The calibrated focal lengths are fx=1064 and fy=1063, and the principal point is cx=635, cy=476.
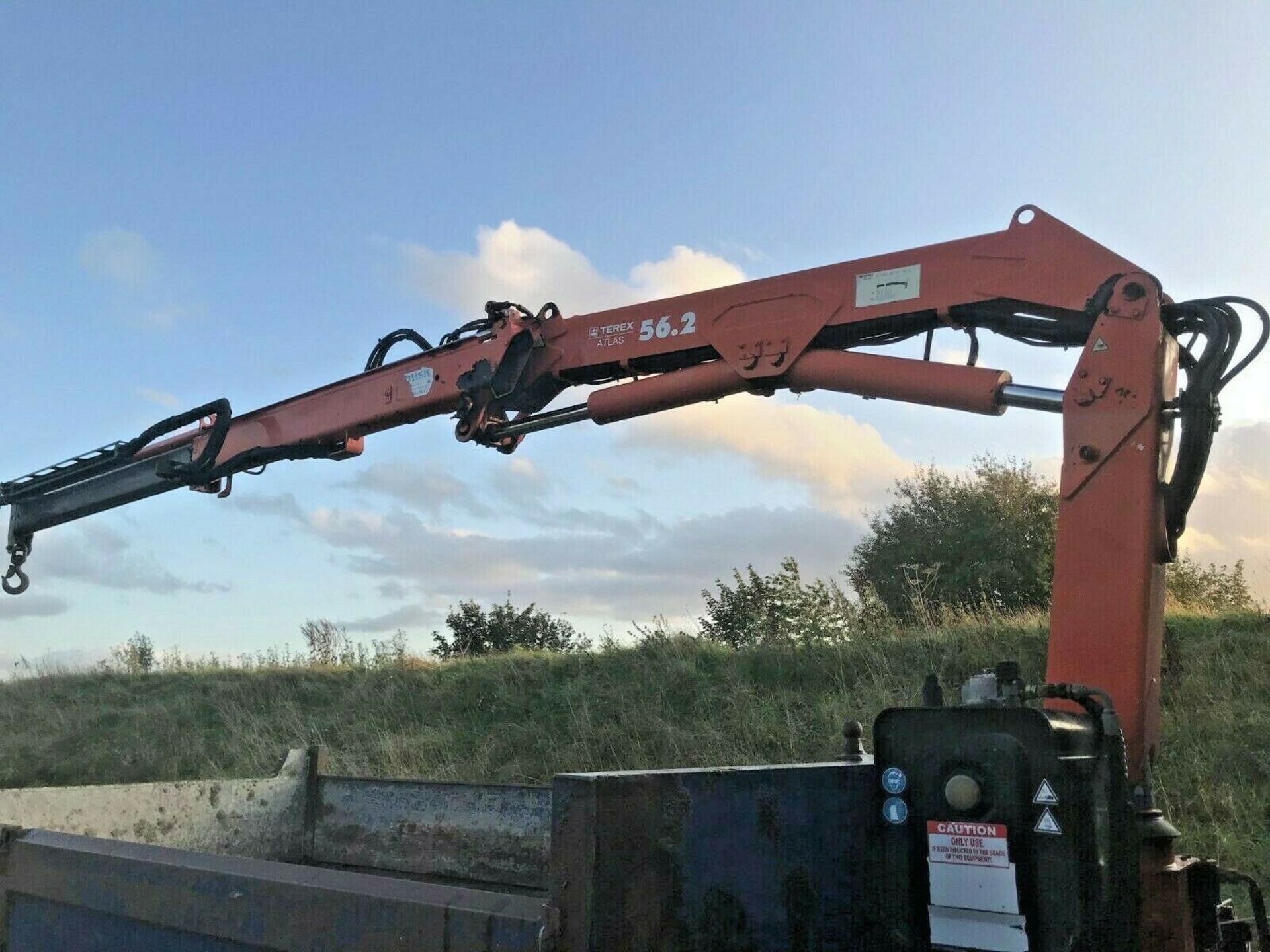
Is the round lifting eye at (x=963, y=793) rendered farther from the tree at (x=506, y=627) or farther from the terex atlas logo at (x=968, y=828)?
the tree at (x=506, y=627)

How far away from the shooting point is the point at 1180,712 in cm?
844

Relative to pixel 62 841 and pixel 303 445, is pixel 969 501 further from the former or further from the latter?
pixel 62 841

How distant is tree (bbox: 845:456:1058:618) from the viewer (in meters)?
20.6

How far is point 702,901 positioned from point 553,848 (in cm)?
40

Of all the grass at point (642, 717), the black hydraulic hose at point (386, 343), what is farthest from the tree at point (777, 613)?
the black hydraulic hose at point (386, 343)

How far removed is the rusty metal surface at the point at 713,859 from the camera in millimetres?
2178

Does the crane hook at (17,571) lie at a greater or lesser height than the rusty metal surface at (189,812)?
greater

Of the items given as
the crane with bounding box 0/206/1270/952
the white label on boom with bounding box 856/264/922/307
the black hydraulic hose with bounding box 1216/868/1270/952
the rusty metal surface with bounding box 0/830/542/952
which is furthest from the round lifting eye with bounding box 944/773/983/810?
the white label on boom with bounding box 856/264/922/307

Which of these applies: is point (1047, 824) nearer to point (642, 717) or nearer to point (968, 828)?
point (968, 828)

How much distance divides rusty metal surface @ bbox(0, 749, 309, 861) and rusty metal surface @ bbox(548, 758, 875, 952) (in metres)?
3.49

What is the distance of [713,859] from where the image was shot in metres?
2.41

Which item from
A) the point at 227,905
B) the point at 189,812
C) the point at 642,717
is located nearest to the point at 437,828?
the point at 189,812

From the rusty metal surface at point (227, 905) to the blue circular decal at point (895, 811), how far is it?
858 millimetres

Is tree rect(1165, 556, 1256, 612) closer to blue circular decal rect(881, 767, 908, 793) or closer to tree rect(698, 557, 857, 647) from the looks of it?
tree rect(698, 557, 857, 647)
